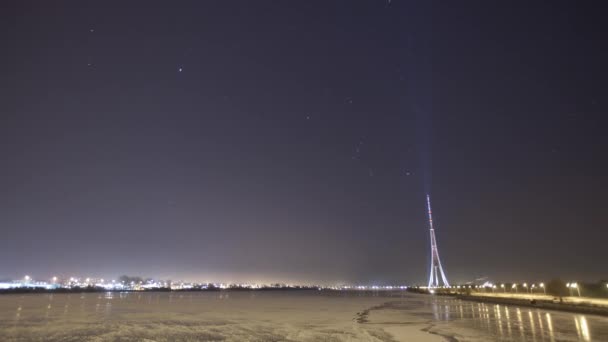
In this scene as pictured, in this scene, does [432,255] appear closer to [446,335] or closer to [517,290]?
[517,290]

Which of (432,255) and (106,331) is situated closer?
(106,331)

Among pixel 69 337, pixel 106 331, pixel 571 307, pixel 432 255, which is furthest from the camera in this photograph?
pixel 432 255

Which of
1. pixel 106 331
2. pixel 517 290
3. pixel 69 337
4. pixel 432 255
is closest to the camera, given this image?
pixel 69 337

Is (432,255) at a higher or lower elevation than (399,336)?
higher

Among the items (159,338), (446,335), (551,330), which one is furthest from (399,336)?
(159,338)

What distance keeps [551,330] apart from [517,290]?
75456mm

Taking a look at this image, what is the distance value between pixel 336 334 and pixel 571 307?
28.6m

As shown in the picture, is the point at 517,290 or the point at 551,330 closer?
the point at 551,330

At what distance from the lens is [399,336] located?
24.2 m

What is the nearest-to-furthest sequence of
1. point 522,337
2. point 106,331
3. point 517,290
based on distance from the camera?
point 522,337 → point 106,331 → point 517,290

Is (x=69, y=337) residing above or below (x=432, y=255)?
below

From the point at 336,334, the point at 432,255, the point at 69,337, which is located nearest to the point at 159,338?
the point at 69,337

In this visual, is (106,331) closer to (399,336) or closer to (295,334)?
(295,334)

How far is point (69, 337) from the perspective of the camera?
24.0m
